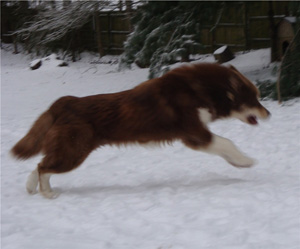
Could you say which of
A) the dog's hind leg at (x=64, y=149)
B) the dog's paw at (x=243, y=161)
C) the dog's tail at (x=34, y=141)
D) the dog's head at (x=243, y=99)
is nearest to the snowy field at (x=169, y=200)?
the dog's paw at (x=243, y=161)

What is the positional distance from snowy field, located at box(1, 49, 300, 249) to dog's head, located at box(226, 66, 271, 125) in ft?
2.14

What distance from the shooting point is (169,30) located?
9.70m

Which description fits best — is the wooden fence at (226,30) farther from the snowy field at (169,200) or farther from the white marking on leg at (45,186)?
the white marking on leg at (45,186)

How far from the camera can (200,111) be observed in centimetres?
439

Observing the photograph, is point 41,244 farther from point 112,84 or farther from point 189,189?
point 112,84

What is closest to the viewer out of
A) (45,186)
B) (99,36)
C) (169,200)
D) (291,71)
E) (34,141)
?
(169,200)

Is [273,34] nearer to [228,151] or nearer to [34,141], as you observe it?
[228,151]

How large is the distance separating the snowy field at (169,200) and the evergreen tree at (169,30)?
8.64 feet

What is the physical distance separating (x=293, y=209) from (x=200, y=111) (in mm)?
1367

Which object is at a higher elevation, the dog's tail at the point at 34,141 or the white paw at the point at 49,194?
the dog's tail at the point at 34,141

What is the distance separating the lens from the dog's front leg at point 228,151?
4.43 m

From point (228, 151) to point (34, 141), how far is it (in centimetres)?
200

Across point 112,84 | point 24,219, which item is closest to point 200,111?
point 24,219

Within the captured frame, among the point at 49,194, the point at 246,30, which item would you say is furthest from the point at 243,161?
the point at 246,30
